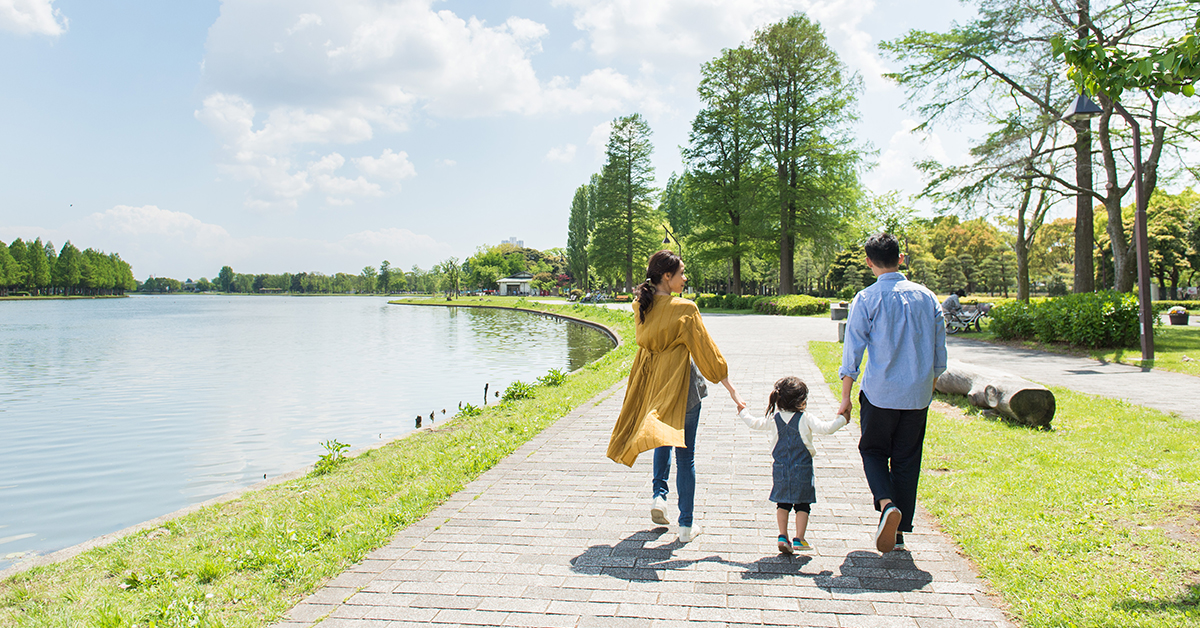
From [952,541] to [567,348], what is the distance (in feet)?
61.1

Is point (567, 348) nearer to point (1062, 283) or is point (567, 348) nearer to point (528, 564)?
point (528, 564)

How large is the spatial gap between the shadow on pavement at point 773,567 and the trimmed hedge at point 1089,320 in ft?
42.0

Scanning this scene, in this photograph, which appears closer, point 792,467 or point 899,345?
point 899,345

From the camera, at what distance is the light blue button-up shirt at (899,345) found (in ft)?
10.9

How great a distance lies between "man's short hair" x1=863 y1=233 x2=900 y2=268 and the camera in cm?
347

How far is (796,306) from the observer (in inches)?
1145

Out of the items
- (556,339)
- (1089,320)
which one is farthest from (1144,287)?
(556,339)

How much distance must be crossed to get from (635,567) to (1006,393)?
17.9 ft

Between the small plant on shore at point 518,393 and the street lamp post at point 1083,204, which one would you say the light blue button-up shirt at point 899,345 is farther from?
the street lamp post at point 1083,204

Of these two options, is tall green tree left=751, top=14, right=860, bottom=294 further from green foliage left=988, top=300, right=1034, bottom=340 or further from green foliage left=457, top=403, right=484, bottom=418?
green foliage left=457, top=403, right=484, bottom=418

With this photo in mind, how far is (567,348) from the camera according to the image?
866 inches

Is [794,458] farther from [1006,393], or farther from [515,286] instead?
[515,286]

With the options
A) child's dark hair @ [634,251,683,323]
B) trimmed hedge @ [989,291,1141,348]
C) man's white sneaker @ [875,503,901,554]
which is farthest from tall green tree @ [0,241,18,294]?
man's white sneaker @ [875,503,901,554]

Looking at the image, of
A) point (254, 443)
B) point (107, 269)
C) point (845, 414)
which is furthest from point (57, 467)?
point (107, 269)
